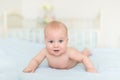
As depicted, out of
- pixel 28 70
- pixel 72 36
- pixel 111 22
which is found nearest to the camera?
pixel 28 70

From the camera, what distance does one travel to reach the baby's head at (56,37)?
3.91 feet

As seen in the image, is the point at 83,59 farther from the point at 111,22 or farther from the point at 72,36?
the point at 111,22

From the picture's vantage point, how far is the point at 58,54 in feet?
4.08

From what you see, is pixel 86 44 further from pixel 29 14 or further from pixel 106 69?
pixel 106 69

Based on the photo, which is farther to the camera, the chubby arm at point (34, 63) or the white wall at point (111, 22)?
the white wall at point (111, 22)

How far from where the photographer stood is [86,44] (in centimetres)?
241

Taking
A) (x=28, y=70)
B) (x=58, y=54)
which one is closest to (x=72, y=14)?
(x=58, y=54)

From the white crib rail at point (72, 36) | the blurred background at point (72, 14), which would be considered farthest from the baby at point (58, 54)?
the blurred background at point (72, 14)

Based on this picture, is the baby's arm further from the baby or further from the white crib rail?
the white crib rail

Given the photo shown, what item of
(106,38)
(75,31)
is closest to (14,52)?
(75,31)

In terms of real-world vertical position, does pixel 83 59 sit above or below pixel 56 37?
below

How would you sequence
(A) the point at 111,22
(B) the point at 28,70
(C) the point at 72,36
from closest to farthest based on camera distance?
(B) the point at 28,70 → (C) the point at 72,36 → (A) the point at 111,22

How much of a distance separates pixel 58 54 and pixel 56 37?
4.0 inches

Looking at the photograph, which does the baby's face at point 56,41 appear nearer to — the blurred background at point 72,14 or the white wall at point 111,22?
the blurred background at point 72,14
